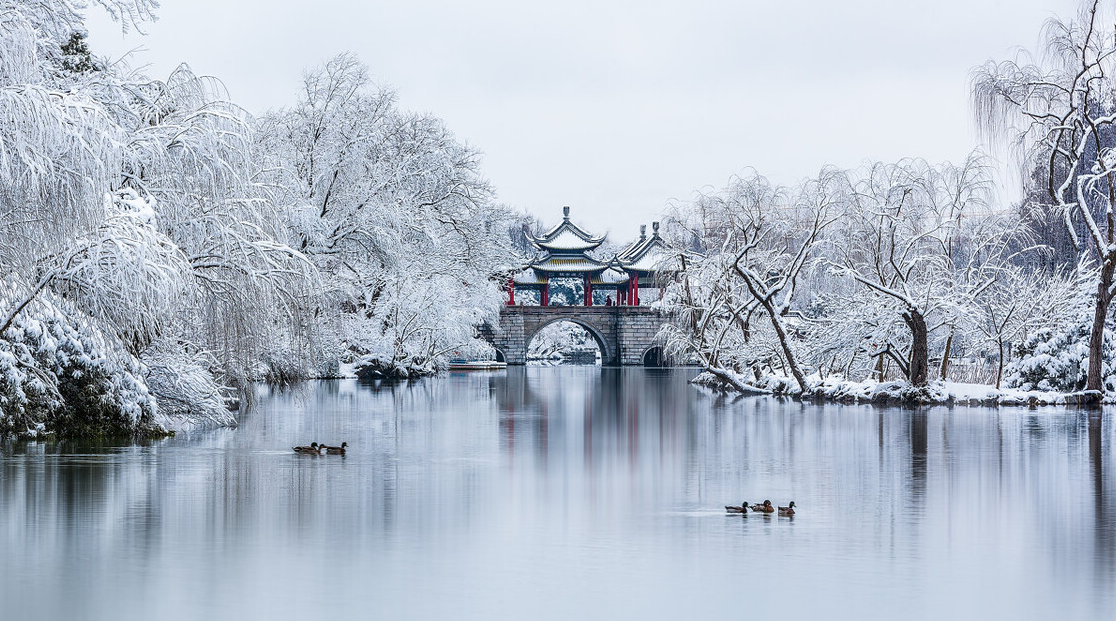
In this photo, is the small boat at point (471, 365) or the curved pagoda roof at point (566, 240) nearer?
the small boat at point (471, 365)

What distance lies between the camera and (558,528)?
405 inches

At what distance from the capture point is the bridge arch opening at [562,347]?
262 feet

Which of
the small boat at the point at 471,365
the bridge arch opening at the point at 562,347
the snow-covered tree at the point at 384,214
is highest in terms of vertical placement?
the snow-covered tree at the point at 384,214

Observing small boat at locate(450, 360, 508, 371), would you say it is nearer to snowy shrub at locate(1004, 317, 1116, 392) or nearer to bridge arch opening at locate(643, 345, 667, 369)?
bridge arch opening at locate(643, 345, 667, 369)

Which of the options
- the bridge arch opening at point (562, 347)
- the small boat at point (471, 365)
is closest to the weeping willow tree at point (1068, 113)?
the small boat at point (471, 365)

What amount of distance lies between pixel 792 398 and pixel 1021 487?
16.2m

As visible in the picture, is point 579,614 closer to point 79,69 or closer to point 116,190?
point 116,190

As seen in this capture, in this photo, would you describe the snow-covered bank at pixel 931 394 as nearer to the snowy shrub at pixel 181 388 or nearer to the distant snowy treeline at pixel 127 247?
the distant snowy treeline at pixel 127 247

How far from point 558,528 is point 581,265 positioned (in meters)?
56.5

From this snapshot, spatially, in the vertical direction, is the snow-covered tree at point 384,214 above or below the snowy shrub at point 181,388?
above

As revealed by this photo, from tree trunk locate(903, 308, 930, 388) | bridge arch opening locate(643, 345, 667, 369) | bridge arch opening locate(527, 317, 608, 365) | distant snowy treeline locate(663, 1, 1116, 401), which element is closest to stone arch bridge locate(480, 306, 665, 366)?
bridge arch opening locate(643, 345, 667, 369)

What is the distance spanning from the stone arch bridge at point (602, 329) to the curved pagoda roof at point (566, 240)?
105 inches

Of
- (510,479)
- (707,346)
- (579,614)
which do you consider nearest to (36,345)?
(510,479)

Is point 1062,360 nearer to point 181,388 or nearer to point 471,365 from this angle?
point 181,388
